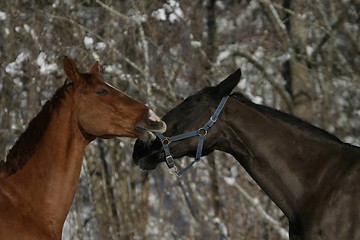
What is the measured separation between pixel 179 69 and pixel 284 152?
6155 mm

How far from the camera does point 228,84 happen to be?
563cm

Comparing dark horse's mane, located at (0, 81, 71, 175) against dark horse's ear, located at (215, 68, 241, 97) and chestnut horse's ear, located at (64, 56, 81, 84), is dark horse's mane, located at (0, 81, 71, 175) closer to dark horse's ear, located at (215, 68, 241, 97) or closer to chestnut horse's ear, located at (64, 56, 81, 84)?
chestnut horse's ear, located at (64, 56, 81, 84)

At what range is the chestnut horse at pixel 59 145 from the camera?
16.2ft

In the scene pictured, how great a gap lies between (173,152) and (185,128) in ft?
0.62

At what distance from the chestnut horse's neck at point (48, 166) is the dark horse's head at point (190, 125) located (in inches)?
29.9

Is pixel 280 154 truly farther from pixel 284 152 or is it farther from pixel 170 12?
pixel 170 12

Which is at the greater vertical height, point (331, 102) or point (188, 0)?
point (188, 0)

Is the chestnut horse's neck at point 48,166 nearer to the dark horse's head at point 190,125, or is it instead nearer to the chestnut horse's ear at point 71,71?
the chestnut horse's ear at point 71,71

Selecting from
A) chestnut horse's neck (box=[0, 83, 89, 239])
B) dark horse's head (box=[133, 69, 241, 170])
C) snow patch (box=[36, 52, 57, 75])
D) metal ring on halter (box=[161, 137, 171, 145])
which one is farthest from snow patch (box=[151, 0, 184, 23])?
chestnut horse's neck (box=[0, 83, 89, 239])

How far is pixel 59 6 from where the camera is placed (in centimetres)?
1134

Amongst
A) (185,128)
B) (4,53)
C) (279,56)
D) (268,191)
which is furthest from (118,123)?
(279,56)

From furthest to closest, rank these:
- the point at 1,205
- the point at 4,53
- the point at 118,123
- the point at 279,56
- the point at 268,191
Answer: the point at 279,56, the point at 4,53, the point at 268,191, the point at 118,123, the point at 1,205

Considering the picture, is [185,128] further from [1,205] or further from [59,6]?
[59,6]

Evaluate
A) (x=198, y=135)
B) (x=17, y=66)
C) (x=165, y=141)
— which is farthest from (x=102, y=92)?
(x=17, y=66)
